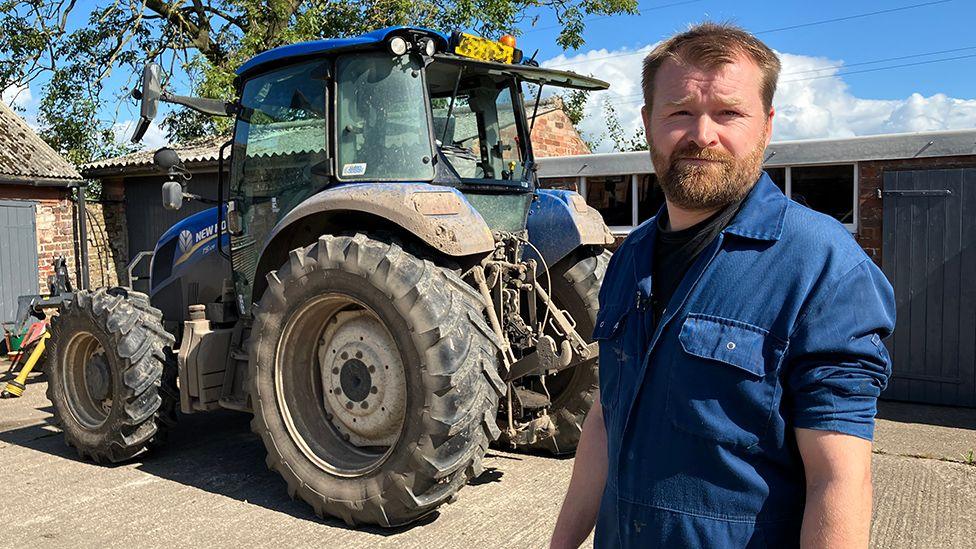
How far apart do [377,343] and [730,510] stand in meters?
3.11

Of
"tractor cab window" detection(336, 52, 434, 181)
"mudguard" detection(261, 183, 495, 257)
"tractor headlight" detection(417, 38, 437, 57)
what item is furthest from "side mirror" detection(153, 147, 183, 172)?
"tractor headlight" detection(417, 38, 437, 57)

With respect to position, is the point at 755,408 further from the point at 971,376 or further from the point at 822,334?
the point at 971,376

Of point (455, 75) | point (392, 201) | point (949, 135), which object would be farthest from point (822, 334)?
point (949, 135)

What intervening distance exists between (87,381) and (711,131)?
5.29m

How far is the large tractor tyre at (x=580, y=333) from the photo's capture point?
548cm

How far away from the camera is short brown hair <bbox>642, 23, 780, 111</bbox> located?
1.65 meters

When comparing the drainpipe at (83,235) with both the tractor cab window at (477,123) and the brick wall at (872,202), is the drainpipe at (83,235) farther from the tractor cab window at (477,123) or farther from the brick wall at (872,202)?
the brick wall at (872,202)

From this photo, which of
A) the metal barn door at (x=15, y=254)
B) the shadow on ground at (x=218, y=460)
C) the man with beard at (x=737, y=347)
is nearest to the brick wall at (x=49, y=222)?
the metal barn door at (x=15, y=254)

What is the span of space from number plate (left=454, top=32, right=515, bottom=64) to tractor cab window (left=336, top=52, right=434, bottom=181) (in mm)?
324

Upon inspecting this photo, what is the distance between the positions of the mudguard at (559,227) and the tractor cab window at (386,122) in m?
1.01

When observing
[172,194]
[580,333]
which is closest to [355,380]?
[580,333]

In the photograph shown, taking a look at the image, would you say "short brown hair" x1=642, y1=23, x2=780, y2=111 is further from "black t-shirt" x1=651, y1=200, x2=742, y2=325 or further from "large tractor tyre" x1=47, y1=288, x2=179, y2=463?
"large tractor tyre" x1=47, y1=288, x2=179, y2=463

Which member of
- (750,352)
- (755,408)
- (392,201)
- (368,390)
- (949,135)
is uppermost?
(949,135)

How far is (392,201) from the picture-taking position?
4.44 metres
